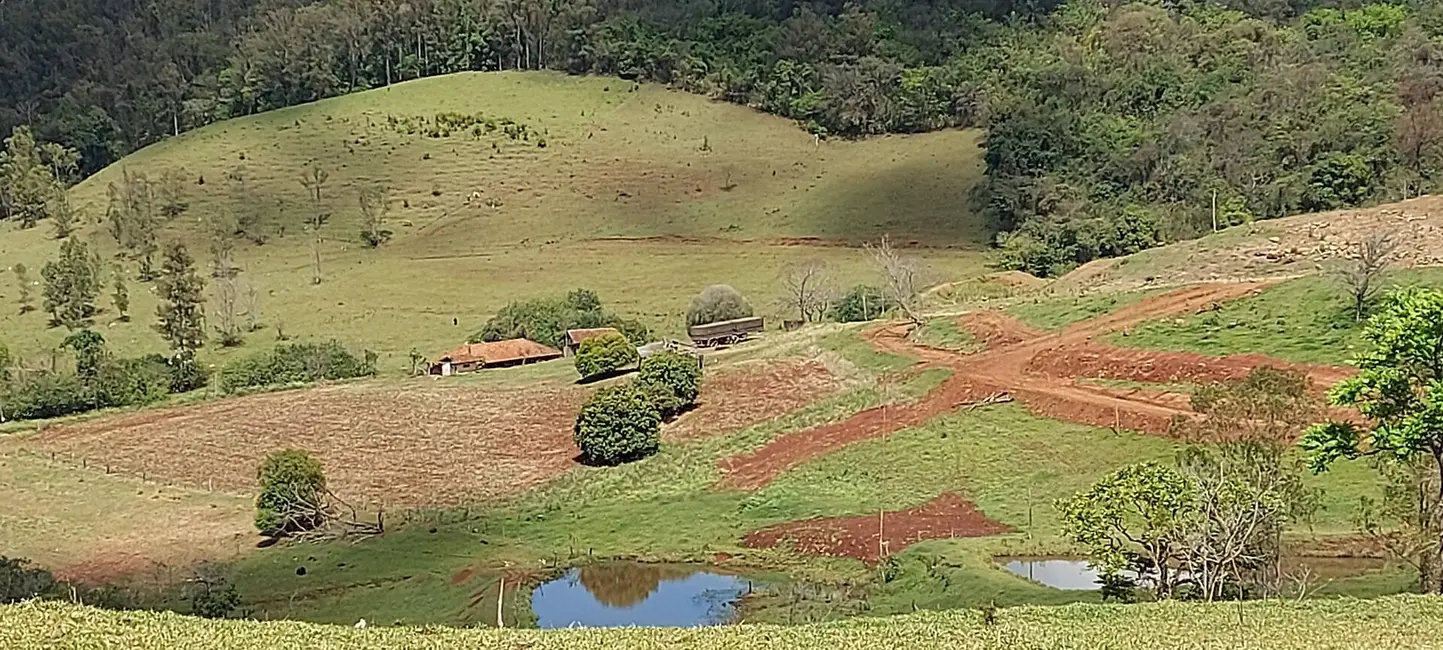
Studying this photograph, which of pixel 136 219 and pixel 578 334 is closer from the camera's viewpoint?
pixel 578 334

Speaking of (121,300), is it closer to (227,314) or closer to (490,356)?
(227,314)

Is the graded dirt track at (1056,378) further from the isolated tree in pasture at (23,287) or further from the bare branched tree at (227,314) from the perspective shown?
the isolated tree in pasture at (23,287)

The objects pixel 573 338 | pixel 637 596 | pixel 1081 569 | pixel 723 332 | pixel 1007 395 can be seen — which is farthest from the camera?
pixel 723 332

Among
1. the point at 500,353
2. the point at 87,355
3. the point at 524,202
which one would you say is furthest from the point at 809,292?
the point at 524,202

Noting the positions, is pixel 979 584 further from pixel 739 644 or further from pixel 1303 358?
pixel 1303 358

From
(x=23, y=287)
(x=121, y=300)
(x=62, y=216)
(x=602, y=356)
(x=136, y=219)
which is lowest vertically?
(x=602, y=356)

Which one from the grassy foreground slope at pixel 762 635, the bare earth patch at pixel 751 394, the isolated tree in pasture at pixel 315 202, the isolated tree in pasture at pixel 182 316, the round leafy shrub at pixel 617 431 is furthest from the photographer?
the isolated tree in pasture at pixel 315 202

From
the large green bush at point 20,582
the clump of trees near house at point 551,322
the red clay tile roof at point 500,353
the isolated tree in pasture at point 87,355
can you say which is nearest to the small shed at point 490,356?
the red clay tile roof at point 500,353

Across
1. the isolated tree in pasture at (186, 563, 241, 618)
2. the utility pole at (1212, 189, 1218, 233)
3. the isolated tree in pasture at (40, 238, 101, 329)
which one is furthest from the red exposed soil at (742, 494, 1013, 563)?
the isolated tree in pasture at (40, 238, 101, 329)
